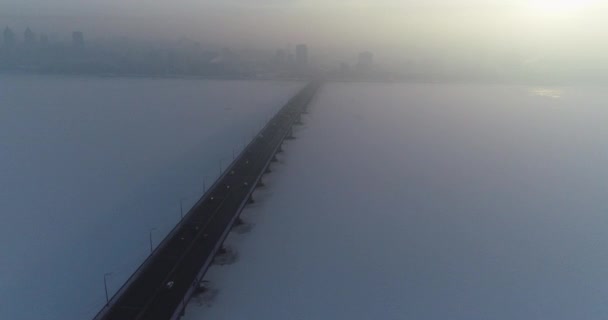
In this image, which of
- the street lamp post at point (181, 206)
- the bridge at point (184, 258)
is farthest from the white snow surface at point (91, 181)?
the bridge at point (184, 258)

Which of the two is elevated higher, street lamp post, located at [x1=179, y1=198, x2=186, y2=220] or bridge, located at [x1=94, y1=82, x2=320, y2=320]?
bridge, located at [x1=94, y1=82, x2=320, y2=320]

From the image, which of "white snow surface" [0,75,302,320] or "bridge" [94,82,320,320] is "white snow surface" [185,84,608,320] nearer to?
"bridge" [94,82,320,320]

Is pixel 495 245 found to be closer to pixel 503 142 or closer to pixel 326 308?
pixel 326 308

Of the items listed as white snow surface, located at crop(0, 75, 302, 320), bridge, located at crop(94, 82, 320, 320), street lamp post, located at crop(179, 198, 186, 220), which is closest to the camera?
bridge, located at crop(94, 82, 320, 320)

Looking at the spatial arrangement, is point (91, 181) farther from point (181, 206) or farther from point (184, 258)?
point (184, 258)

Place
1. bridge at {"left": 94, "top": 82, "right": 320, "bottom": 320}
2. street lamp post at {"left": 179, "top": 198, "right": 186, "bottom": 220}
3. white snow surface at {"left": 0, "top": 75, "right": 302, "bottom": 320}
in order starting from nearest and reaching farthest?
bridge at {"left": 94, "top": 82, "right": 320, "bottom": 320}, white snow surface at {"left": 0, "top": 75, "right": 302, "bottom": 320}, street lamp post at {"left": 179, "top": 198, "right": 186, "bottom": 220}

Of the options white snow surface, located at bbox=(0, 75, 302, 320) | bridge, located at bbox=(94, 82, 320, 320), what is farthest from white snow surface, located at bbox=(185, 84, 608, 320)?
white snow surface, located at bbox=(0, 75, 302, 320)
